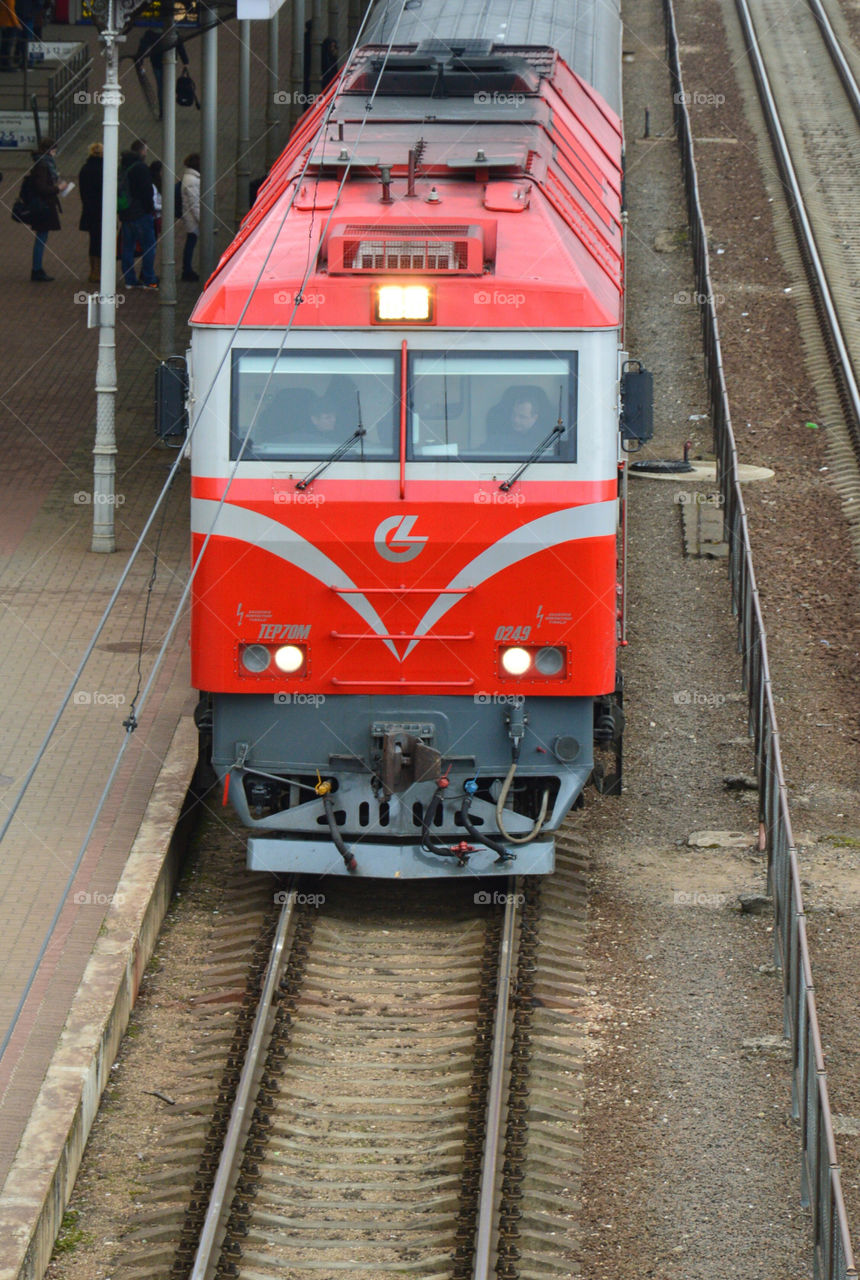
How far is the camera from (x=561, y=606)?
1093cm

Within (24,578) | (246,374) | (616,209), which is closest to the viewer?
(246,374)

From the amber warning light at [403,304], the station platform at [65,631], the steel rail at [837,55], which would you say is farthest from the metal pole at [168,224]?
the steel rail at [837,55]

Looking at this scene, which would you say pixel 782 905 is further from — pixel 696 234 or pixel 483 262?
pixel 696 234

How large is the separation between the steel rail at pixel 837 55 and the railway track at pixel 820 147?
2 centimetres

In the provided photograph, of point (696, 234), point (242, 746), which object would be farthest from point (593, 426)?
point (696, 234)

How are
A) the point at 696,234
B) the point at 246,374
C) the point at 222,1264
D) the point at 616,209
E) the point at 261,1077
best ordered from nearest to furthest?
the point at 222,1264, the point at 261,1077, the point at 246,374, the point at 616,209, the point at 696,234

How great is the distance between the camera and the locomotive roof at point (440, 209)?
1079cm

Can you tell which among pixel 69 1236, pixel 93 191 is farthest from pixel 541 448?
pixel 93 191

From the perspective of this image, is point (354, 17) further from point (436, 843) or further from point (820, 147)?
point (436, 843)

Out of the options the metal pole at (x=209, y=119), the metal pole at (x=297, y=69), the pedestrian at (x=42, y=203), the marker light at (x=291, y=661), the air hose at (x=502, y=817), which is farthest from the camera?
the metal pole at (x=297, y=69)

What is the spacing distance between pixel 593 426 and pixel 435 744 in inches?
76.8

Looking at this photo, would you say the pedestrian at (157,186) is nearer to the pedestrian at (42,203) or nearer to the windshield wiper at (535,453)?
the pedestrian at (42,203)

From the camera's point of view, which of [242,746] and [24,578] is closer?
[242,746]

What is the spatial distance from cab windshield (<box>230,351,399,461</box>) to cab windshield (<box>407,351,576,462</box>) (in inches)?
6.2
